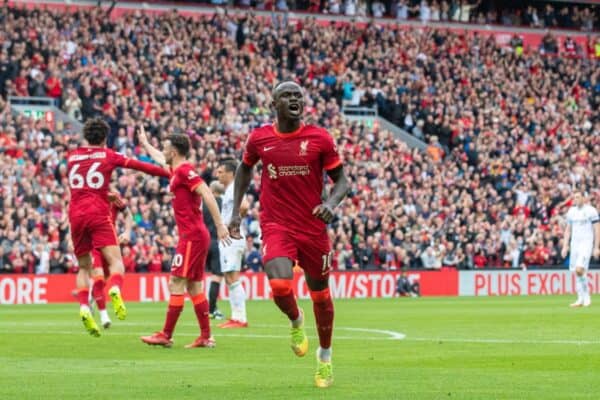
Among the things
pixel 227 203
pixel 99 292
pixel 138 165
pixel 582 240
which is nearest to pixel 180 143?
pixel 138 165

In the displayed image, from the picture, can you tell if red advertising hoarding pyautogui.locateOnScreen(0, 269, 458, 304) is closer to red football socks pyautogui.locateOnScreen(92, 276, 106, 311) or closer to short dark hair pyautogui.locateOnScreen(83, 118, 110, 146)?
red football socks pyautogui.locateOnScreen(92, 276, 106, 311)

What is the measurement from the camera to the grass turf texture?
426 inches

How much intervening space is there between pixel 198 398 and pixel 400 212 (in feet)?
104

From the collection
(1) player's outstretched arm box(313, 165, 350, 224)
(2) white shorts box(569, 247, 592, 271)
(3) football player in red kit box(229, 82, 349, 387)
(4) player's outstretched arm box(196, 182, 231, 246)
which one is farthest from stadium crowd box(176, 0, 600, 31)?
(1) player's outstretched arm box(313, 165, 350, 224)

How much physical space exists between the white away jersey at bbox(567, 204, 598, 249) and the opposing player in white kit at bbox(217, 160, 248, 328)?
427 inches

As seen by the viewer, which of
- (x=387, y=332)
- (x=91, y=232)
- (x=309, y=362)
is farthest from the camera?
(x=387, y=332)

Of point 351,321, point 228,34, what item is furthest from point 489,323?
point 228,34

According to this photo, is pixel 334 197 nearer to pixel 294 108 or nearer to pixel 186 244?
pixel 294 108

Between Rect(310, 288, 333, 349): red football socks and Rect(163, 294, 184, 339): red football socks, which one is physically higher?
Rect(310, 288, 333, 349): red football socks

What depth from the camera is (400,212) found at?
137 feet

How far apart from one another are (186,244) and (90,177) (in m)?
1.82

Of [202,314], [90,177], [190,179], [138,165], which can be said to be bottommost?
[202,314]

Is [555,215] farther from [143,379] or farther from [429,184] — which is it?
[143,379]

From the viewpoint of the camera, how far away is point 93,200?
1727 centimetres
